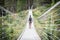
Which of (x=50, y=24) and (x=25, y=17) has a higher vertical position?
(x=25, y=17)

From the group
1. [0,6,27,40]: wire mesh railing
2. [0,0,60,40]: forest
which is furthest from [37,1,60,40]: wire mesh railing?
[0,6,27,40]: wire mesh railing

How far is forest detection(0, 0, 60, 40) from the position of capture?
3.03 m

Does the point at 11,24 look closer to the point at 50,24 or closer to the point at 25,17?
the point at 25,17

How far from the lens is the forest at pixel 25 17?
9.93 feet

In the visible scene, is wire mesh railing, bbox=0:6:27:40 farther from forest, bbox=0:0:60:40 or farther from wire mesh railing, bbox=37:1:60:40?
wire mesh railing, bbox=37:1:60:40

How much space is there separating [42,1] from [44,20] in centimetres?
30

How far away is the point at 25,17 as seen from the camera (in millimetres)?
3068

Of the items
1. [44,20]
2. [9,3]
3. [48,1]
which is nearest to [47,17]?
[44,20]

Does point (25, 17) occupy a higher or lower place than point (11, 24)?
higher

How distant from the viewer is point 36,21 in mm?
3037

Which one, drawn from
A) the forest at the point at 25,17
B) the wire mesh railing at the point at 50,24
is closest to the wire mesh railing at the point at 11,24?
the forest at the point at 25,17

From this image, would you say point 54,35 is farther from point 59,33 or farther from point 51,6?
point 51,6

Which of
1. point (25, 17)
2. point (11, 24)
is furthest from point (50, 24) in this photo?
point (11, 24)

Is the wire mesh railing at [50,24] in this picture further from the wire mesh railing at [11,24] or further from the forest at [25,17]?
the wire mesh railing at [11,24]
